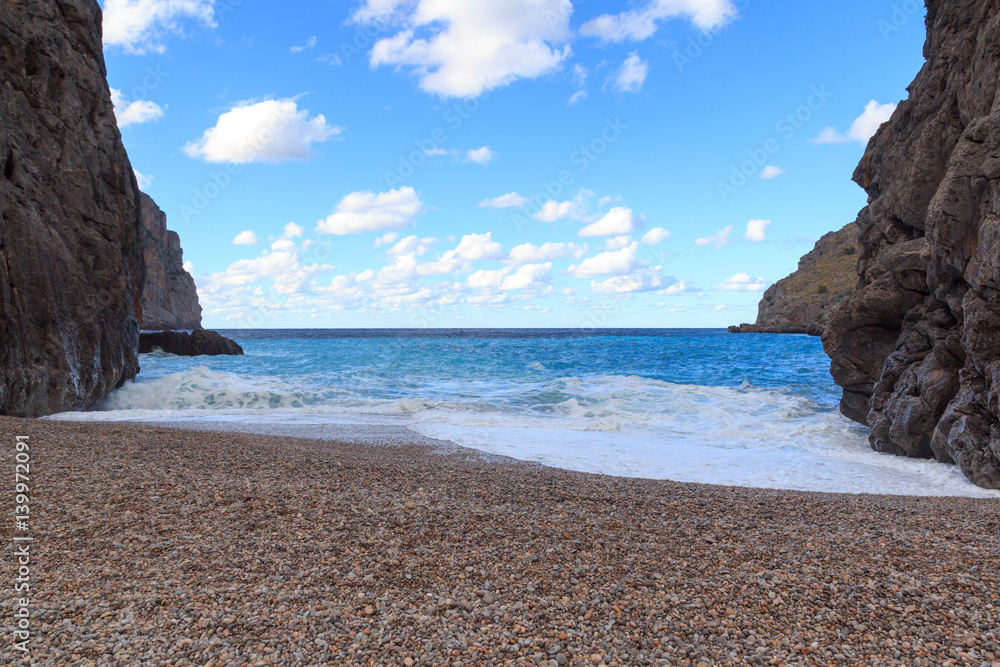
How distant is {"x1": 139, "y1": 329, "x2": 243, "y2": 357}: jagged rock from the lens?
46.7 metres

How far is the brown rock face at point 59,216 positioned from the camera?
527 inches

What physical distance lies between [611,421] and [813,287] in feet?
306

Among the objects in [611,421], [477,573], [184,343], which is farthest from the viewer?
[184,343]

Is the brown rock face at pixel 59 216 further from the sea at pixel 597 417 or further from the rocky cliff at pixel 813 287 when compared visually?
the rocky cliff at pixel 813 287

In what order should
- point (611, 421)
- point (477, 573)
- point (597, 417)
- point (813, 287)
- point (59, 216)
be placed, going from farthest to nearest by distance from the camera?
1. point (813, 287)
2. point (597, 417)
3. point (611, 421)
4. point (59, 216)
5. point (477, 573)

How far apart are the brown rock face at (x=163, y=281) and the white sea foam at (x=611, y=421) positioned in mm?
89676

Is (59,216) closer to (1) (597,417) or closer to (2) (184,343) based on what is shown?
(1) (597,417)

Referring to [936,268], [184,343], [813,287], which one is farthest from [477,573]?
[813,287]

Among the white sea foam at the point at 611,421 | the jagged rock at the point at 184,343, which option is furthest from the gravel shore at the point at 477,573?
the jagged rock at the point at 184,343

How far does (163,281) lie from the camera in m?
105

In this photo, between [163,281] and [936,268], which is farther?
[163,281]

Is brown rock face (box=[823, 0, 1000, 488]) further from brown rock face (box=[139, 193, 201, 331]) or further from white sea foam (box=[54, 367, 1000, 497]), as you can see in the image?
brown rock face (box=[139, 193, 201, 331])

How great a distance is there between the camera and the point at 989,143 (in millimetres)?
9516

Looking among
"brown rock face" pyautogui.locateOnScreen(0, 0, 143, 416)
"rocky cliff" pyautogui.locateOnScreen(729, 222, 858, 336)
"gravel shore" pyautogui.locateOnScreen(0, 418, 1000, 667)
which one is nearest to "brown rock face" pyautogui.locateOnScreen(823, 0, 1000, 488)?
"gravel shore" pyautogui.locateOnScreen(0, 418, 1000, 667)
